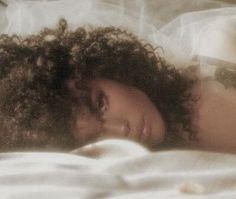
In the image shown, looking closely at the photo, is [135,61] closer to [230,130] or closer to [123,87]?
[123,87]

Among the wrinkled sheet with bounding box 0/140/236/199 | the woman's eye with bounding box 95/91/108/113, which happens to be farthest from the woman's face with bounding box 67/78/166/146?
the wrinkled sheet with bounding box 0/140/236/199

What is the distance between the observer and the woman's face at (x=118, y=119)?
819mm

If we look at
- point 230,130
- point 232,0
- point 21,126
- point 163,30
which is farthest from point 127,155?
point 232,0

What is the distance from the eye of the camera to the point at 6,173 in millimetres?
587

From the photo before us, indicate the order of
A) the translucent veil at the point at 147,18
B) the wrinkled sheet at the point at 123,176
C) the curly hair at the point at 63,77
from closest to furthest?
the wrinkled sheet at the point at 123,176, the curly hair at the point at 63,77, the translucent veil at the point at 147,18

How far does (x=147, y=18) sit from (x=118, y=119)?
37 centimetres

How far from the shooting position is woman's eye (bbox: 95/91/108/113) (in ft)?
2.80

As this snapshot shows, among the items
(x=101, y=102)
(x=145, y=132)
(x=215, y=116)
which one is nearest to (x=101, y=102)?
(x=101, y=102)

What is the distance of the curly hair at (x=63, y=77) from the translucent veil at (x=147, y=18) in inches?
1.8

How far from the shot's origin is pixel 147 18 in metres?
1.12

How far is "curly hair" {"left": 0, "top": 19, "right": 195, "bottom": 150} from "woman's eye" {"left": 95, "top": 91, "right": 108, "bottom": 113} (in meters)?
0.04

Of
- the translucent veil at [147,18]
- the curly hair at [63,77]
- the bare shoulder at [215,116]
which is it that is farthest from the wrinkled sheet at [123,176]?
the translucent veil at [147,18]

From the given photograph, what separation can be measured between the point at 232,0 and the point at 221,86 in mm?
277

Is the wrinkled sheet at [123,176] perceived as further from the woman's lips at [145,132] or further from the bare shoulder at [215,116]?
the bare shoulder at [215,116]
